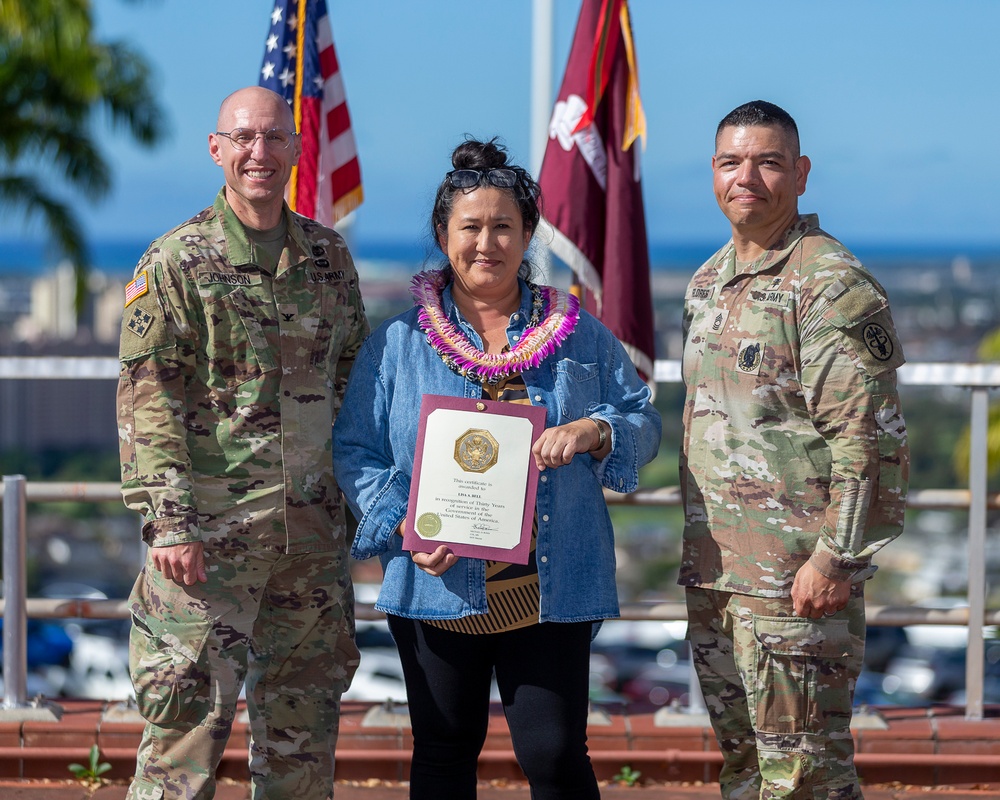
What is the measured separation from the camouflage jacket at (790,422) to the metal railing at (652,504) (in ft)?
3.76

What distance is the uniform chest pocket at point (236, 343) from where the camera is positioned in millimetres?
3000

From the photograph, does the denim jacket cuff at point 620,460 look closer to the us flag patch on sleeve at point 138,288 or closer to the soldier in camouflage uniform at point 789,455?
the soldier in camouflage uniform at point 789,455

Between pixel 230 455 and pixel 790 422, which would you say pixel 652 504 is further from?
pixel 230 455

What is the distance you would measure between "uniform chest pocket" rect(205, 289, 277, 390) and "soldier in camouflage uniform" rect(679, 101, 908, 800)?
108 centimetres

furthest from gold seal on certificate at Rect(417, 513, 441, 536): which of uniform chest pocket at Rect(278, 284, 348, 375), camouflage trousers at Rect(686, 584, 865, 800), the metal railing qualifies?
the metal railing

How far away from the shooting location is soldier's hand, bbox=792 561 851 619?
2.84 m

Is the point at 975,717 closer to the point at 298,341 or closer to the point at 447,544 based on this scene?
the point at 447,544

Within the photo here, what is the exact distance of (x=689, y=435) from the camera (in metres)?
3.07

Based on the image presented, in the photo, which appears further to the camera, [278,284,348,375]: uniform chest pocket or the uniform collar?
[278,284,348,375]: uniform chest pocket

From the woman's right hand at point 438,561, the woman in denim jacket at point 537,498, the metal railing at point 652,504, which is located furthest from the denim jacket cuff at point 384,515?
the metal railing at point 652,504

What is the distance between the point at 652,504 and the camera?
13.8 ft

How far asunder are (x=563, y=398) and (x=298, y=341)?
0.68 meters

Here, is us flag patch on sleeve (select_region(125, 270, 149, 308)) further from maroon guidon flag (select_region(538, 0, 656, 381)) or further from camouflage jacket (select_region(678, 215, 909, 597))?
maroon guidon flag (select_region(538, 0, 656, 381))

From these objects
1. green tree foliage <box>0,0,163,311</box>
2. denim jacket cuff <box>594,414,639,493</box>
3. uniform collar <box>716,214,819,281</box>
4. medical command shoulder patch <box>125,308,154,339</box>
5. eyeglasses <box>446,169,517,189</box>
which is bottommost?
denim jacket cuff <box>594,414,639,493</box>
